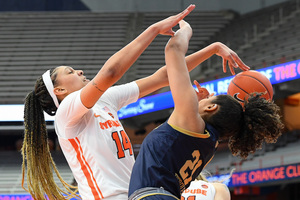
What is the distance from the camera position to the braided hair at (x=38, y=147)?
2830 millimetres

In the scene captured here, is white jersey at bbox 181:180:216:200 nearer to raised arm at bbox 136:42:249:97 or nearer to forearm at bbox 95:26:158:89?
raised arm at bbox 136:42:249:97

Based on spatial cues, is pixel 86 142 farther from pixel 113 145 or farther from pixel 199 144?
pixel 199 144

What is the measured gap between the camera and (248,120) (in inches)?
86.8

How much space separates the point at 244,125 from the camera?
88.4 inches

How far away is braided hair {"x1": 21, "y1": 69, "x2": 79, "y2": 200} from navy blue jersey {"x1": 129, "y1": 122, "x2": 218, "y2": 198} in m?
0.93

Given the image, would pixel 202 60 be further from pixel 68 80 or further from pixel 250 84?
pixel 68 80

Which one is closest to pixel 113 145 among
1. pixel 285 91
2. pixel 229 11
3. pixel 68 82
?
pixel 68 82

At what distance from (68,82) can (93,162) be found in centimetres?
52

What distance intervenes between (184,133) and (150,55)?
42.6ft

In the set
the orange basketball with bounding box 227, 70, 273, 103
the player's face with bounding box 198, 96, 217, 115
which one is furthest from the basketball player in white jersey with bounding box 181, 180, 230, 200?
the player's face with bounding box 198, 96, 217, 115

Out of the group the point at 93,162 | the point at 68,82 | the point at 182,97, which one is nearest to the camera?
the point at 182,97

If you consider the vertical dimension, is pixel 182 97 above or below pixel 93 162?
above

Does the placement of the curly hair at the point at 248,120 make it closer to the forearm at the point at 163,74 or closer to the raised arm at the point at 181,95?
the raised arm at the point at 181,95

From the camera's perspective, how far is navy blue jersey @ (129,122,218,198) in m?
2.05
